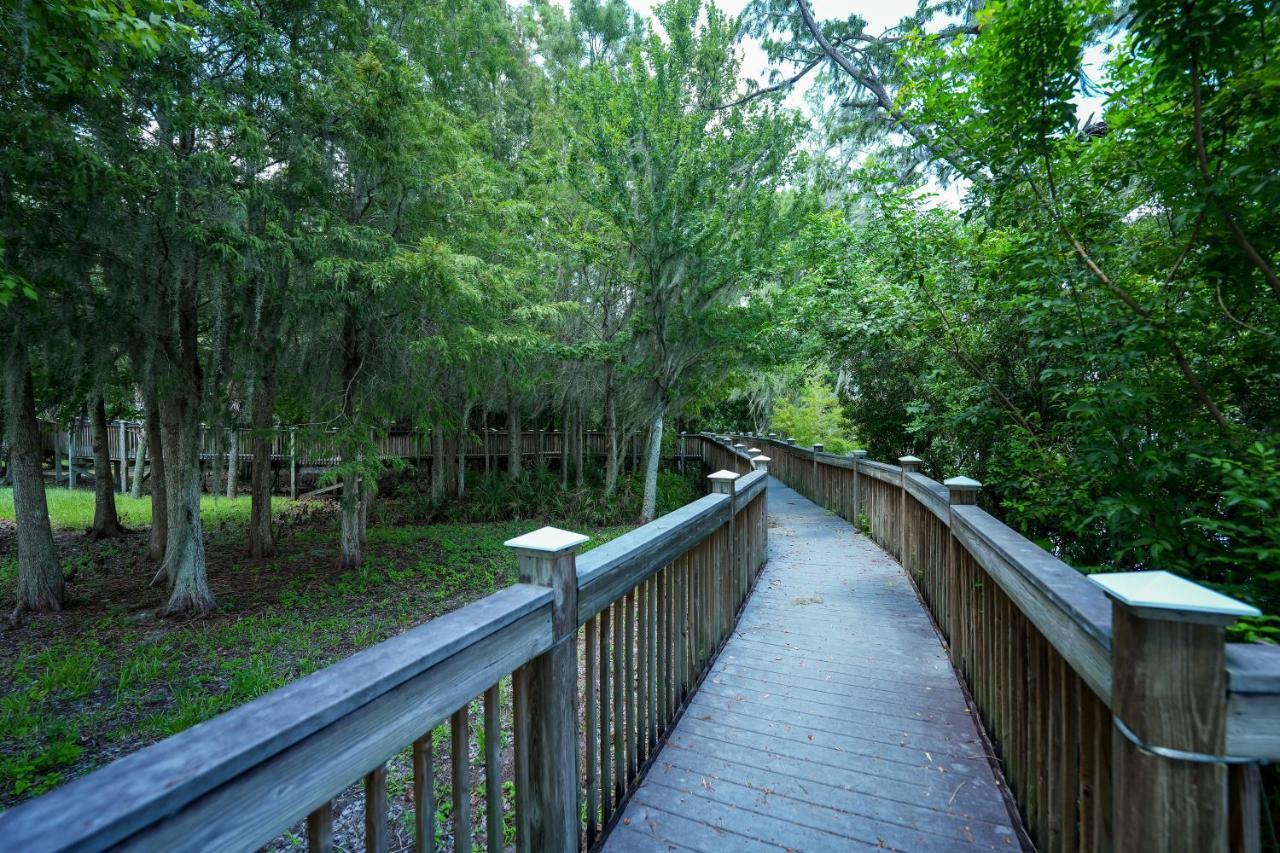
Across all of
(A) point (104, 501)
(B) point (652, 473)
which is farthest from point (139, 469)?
(B) point (652, 473)

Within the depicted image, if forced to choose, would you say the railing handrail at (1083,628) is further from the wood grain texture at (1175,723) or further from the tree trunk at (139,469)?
the tree trunk at (139,469)

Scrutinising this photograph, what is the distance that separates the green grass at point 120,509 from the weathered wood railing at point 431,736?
11.0 m

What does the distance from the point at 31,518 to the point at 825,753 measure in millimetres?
8530

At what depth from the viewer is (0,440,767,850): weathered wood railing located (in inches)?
28.2

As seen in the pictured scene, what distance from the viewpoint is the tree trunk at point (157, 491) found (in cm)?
820

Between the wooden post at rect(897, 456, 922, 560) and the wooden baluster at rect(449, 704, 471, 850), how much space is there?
458cm

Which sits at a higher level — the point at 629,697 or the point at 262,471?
the point at 262,471

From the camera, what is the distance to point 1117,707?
3.94ft

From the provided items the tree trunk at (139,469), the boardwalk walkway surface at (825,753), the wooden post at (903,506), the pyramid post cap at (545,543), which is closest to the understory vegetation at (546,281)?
the wooden post at (903,506)

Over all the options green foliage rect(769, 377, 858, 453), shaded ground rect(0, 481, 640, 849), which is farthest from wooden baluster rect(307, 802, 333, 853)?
green foliage rect(769, 377, 858, 453)

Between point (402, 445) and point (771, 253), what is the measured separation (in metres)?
11.2

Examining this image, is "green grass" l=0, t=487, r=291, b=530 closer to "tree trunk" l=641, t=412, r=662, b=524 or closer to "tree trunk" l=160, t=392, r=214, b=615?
"tree trunk" l=160, t=392, r=214, b=615

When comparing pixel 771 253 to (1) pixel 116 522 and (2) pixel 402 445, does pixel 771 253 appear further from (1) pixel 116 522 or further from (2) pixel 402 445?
(1) pixel 116 522

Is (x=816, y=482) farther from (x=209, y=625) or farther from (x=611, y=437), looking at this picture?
(x=209, y=625)
